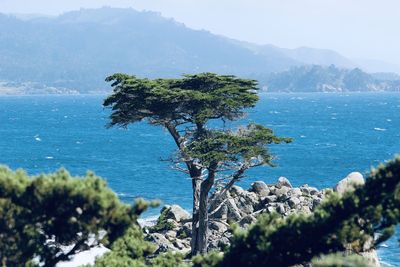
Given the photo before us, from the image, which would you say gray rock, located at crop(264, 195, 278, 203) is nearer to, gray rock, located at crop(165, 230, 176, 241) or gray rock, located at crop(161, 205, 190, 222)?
gray rock, located at crop(161, 205, 190, 222)

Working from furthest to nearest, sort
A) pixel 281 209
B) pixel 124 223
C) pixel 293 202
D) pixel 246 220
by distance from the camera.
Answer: pixel 293 202 < pixel 281 209 < pixel 246 220 < pixel 124 223

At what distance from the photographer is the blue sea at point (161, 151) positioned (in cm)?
6291

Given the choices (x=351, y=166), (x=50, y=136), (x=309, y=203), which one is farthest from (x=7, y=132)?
(x=309, y=203)

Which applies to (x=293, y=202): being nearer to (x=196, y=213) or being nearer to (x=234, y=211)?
(x=234, y=211)

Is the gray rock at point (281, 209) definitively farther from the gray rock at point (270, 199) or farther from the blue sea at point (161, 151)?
the blue sea at point (161, 151)

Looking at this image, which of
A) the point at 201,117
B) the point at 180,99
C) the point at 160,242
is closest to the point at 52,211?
the point at 201,117

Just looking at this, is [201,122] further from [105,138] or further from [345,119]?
[345,119]

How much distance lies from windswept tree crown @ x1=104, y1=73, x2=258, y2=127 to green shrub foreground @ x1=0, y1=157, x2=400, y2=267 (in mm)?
12345

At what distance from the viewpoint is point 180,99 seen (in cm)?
2814

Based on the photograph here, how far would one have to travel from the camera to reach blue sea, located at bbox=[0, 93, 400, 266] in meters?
62.9

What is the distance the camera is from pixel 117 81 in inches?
1131

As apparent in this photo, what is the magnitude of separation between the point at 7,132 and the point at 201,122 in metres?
102

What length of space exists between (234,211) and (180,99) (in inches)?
402

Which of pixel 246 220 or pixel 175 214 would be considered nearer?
pixel 246 220
